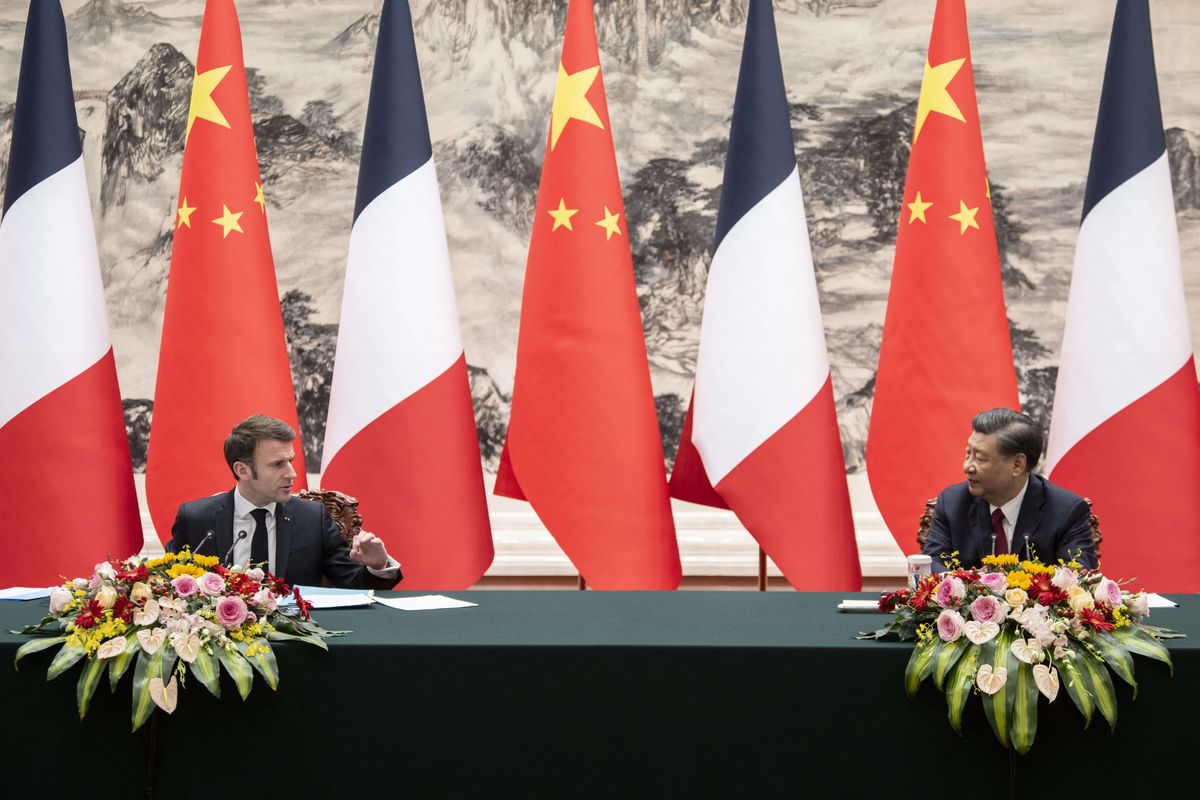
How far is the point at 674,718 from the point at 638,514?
6.64ft

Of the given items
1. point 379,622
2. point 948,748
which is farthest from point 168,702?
point 948,748

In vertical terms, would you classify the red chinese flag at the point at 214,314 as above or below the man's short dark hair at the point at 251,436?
above

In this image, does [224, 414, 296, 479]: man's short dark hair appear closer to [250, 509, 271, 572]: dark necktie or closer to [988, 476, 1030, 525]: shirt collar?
[250, 509, 271, 572]: dark necktie

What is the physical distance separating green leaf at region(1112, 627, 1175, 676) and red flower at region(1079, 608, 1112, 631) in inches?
2.3

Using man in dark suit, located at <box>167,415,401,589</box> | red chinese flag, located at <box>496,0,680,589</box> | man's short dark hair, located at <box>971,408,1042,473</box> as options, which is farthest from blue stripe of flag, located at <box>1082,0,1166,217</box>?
man in dark suit, located at <box>167,415,401,589</box>

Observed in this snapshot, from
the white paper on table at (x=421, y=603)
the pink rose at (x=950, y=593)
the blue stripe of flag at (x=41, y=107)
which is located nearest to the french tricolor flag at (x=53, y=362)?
the blue stripe of flag at (x=41, y=107)

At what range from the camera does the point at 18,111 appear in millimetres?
4250

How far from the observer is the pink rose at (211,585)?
6.99ft

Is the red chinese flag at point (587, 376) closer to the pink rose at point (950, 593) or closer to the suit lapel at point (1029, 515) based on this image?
the suit lapel at point (1029, 515)

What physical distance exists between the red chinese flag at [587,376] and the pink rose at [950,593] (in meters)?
2.06

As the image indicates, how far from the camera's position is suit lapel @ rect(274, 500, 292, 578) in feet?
10.8

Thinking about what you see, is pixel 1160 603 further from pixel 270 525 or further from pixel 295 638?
pixel 270 525

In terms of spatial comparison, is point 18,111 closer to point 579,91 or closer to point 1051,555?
point 579,91

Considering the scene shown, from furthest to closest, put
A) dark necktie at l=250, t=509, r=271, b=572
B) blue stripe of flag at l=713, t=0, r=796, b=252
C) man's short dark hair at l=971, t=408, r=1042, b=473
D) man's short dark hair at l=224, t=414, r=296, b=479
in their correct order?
blue stripe of flag at l=713, t=0, r=796, b=252, dark necktie at l=250, t=509, r=271, b=572, man's short dark hair at l=224, t=414, r=296, b=479, man's short dark hair at l=971, t=408, r=1042, b=473
